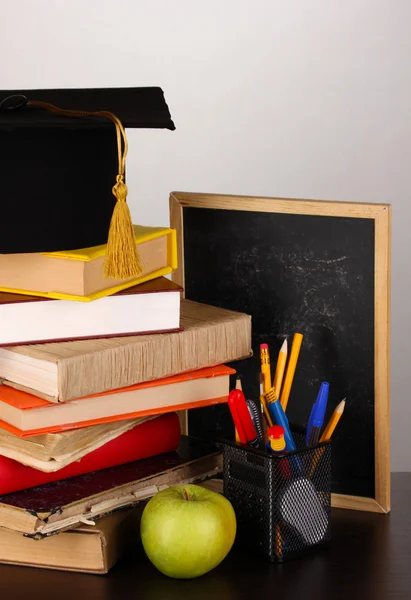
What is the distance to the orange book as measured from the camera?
1084 mm

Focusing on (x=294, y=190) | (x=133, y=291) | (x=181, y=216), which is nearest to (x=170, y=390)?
(x=133, y=291)

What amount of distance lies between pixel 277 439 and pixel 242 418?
0.07 m

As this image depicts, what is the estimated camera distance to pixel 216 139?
2.21 meters

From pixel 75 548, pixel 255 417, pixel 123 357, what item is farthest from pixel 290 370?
pixel 75 548

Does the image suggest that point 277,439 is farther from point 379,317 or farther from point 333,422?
point 379,317

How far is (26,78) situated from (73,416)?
50.1 inches

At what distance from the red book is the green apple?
0.12 metres

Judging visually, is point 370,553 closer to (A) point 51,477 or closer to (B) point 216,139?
(A) point 51,477

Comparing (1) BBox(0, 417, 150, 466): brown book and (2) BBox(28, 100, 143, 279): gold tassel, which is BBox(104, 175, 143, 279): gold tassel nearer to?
(2) BBox(28, 100, 143, 279): gold tassel

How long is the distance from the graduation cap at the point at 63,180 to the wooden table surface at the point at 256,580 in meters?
0.32

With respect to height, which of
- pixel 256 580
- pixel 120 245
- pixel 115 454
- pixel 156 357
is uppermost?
pixel 120 245

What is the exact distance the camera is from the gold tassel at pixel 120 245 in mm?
1118

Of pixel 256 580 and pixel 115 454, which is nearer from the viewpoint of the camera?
pixel 256 580

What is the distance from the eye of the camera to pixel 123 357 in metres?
1.13
